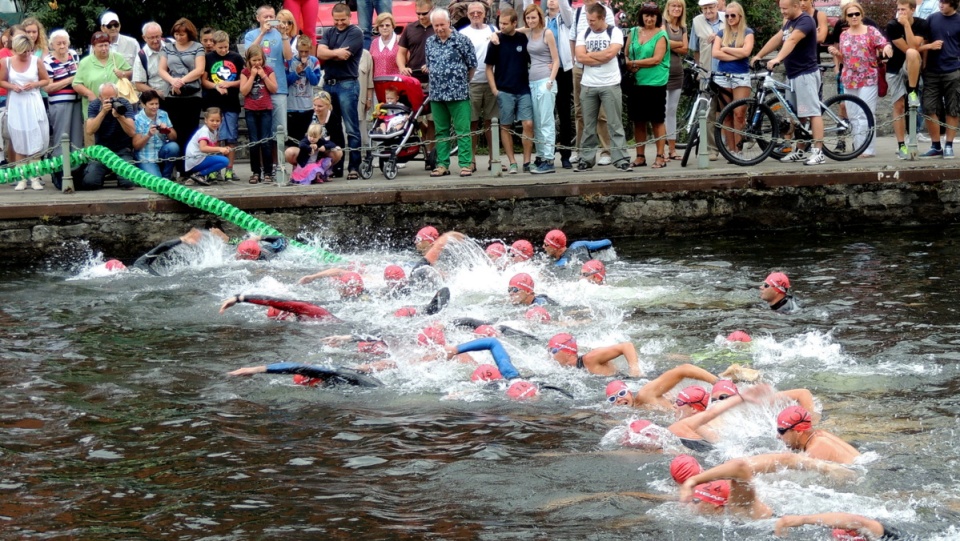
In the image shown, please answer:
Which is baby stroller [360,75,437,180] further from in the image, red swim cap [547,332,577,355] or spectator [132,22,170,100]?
red swim cap [547,332,577,355]

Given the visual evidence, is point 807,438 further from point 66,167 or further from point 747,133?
point 66,167

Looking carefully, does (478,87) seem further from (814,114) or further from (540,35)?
(814,114)

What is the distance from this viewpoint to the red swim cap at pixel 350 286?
1282 cm

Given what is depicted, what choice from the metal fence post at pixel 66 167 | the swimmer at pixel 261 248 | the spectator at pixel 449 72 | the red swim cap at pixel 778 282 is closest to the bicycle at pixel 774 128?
the spectator at pixel 449 72

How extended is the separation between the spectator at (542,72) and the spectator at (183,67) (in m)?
4.21

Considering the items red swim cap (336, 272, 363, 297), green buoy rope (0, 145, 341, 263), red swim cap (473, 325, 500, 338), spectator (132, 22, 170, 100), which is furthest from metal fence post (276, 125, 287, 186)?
red swim cap (473, 325, 500, 338)

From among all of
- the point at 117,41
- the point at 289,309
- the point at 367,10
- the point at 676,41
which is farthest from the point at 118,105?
the point at 676,41

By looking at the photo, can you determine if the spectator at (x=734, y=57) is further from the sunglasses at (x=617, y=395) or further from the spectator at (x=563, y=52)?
the sunglasses at (x=617, y=395)

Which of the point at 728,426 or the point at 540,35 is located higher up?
the point at 540,35

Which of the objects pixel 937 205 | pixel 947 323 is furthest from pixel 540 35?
pixel 947 323

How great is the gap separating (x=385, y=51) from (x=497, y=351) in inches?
309

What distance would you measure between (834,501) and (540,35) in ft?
31.0

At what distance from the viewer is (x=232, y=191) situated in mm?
15586

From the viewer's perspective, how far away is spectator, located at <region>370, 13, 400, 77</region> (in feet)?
54.0
